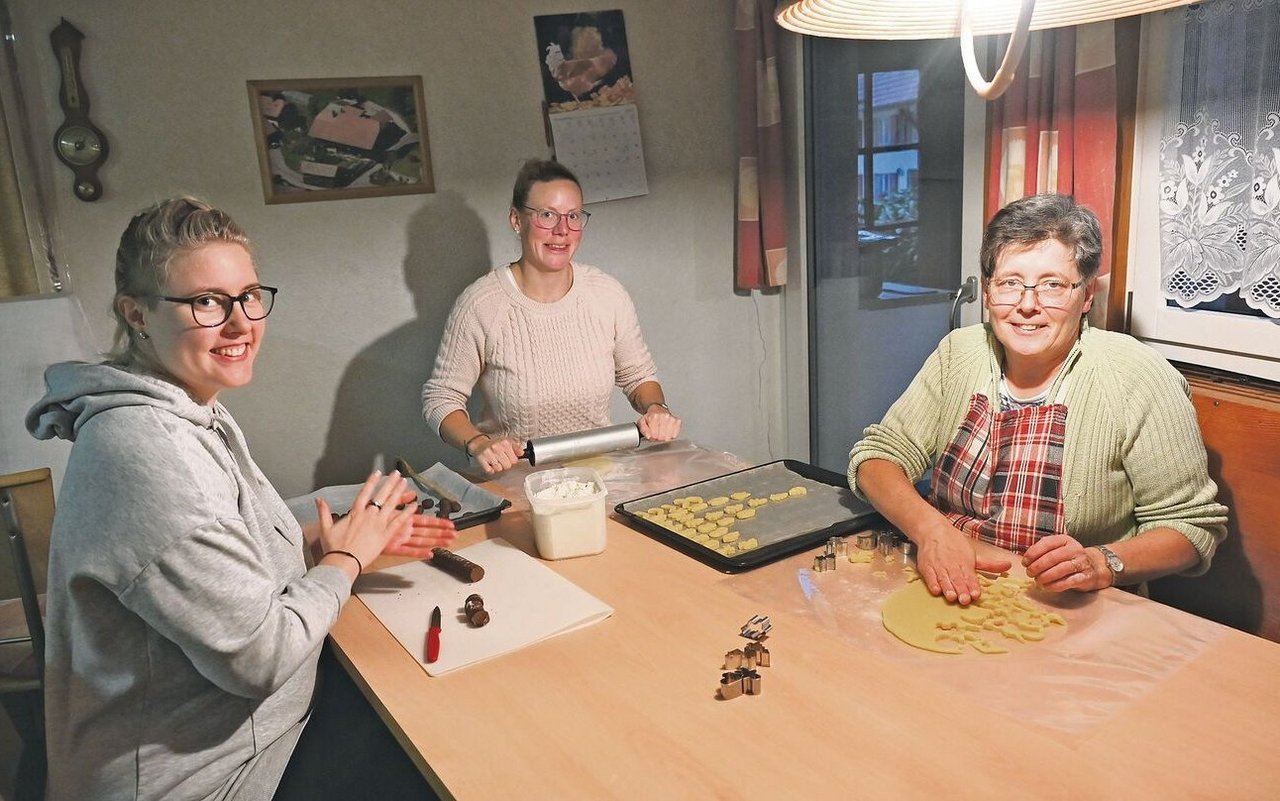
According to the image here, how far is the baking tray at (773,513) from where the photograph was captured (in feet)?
5.16

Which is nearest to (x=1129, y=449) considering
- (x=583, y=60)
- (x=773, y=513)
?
(x=773, y=513)

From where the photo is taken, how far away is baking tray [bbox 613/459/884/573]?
1.57 meters

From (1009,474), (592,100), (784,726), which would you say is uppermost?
Answer: (592,100)

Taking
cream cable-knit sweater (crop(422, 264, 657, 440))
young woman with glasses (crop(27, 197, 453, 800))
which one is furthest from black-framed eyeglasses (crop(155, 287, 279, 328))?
cream cable-knit sweater (crop(422, 264, 657, 440))

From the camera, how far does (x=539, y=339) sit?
2500 millimetres

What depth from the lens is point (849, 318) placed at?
11.0 ft

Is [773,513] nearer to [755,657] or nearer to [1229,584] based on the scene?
[755,657]

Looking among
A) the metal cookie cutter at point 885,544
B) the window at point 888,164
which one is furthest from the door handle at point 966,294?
the metal cookie cutter at point 885,544

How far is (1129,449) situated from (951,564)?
42 cm

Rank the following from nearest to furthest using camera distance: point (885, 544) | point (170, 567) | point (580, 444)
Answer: point (170, 567) < point (885, 544) < point (580, 444)

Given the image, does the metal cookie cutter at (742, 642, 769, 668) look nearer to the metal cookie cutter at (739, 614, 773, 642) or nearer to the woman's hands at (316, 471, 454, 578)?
the metal cookie cutter at (739, 614, 773, 642)

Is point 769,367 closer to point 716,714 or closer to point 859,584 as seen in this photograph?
point 859,584

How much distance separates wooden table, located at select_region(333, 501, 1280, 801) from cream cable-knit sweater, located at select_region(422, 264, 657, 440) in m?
1.20

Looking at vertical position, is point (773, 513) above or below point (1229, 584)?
above
